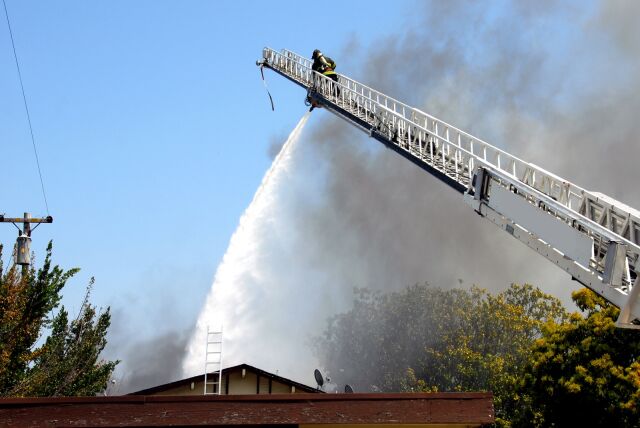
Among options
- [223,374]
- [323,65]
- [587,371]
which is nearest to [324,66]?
[323,65]

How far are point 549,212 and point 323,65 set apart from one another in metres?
16.9

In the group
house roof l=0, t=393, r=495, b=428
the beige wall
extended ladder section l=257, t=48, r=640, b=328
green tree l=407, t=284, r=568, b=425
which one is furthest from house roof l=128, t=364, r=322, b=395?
green tree l=407, t=284, r=568, b=425

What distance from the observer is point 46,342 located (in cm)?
3572

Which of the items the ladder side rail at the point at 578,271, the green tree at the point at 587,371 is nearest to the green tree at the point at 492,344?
the green tree at the point at 587,371

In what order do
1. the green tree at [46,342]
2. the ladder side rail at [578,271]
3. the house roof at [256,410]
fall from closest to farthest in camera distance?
1. the house roof at [256,410]
2. the ladder side rail at [578,271]
3. the green tree at [46,342]

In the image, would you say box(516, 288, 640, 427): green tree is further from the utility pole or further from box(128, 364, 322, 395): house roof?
the utility pole

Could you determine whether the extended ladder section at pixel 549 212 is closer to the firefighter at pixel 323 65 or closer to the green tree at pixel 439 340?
Result: the firefighter at pixel 323 65

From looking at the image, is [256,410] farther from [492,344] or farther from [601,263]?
[492,344]

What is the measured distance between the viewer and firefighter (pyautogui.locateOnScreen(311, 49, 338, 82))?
36541 millimetres

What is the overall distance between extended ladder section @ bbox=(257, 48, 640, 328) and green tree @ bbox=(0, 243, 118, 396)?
11.6 meters

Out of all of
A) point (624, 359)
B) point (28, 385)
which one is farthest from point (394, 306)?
point (28, 385)

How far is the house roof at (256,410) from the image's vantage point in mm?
15062

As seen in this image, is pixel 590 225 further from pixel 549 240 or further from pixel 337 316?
pixel 337 316

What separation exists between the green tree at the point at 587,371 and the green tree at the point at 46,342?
16210 mm
